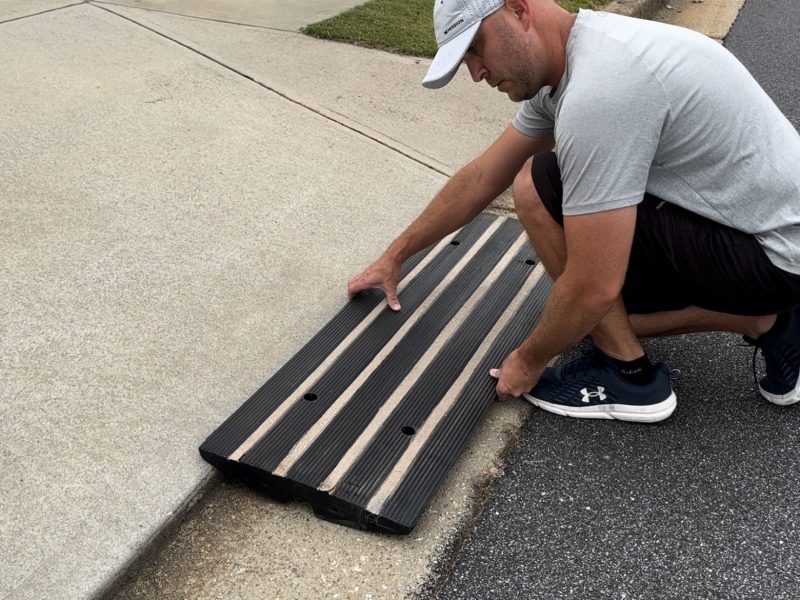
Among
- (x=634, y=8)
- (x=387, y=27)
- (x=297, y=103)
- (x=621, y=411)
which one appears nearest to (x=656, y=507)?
(x=621, y=411)

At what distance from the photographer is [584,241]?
1.65 metres

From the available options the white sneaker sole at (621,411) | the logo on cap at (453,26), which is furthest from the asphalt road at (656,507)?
the logo on cap at (453,26)

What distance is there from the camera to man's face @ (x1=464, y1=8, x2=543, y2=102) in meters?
1.61

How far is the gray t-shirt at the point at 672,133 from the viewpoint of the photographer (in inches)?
61.2

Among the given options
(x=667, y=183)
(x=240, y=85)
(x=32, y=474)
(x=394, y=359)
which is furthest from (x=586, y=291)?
(x=240, y=85)

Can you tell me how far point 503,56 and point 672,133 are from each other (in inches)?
15.6

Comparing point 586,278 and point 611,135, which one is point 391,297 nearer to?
point 586,278

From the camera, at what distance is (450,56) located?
Result: 162 centimetres

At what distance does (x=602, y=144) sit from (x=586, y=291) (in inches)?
13.2

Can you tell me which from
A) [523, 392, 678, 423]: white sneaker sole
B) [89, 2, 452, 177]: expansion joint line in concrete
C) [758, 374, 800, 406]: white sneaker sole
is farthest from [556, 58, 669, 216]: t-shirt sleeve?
[89, 2, 452, 177]: expansion joint line in concrete

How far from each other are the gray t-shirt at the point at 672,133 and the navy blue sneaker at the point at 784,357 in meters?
0.28

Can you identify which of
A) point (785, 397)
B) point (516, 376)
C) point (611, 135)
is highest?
point (611, 135)

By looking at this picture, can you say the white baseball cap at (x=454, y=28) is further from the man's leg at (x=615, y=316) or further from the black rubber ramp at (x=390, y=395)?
the black rubber ramp at (x=390, y=395)

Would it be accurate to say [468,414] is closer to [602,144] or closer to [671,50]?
[602,144]
